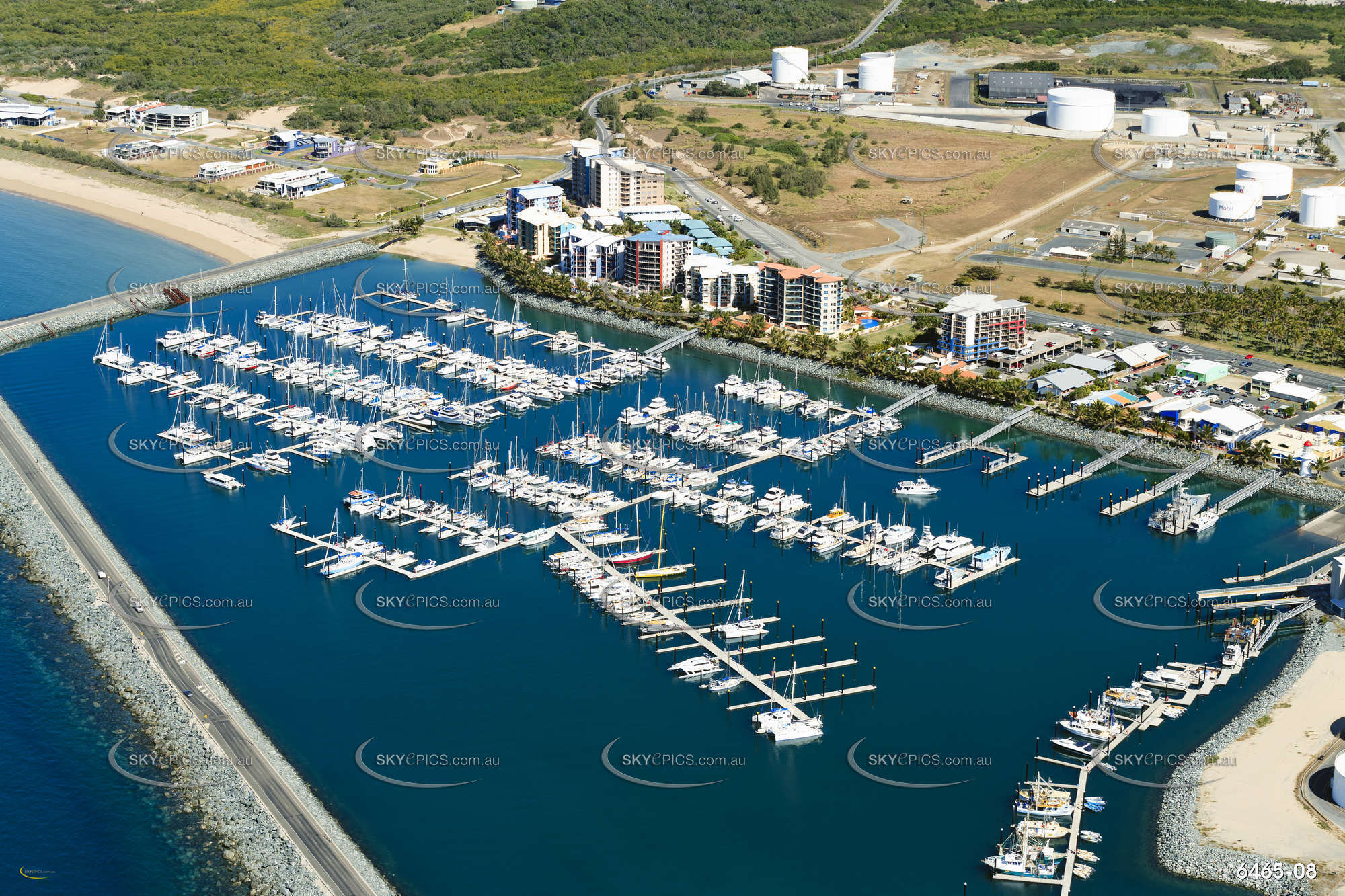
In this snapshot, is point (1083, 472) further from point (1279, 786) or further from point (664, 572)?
point (1279, 786)

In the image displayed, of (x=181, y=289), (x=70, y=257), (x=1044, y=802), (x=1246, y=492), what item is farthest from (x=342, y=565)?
(x=70, y=257)

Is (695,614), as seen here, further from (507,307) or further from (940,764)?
(507,307)

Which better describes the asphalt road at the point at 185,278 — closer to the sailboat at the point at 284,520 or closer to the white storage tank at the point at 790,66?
the sailboat at the point at 284,520

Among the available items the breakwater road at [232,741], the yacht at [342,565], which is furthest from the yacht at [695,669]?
the yacht at [342,565]

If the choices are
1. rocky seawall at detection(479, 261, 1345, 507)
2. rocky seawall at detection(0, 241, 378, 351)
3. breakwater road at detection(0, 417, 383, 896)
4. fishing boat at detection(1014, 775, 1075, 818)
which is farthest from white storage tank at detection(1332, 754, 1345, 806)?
rocky seawall at detection(0, 241, 378, 351)

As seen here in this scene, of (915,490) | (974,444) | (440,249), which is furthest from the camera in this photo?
(440,249)

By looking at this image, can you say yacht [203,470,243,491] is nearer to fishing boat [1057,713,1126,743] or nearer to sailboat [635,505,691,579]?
sailboat [635,505,691,579]
